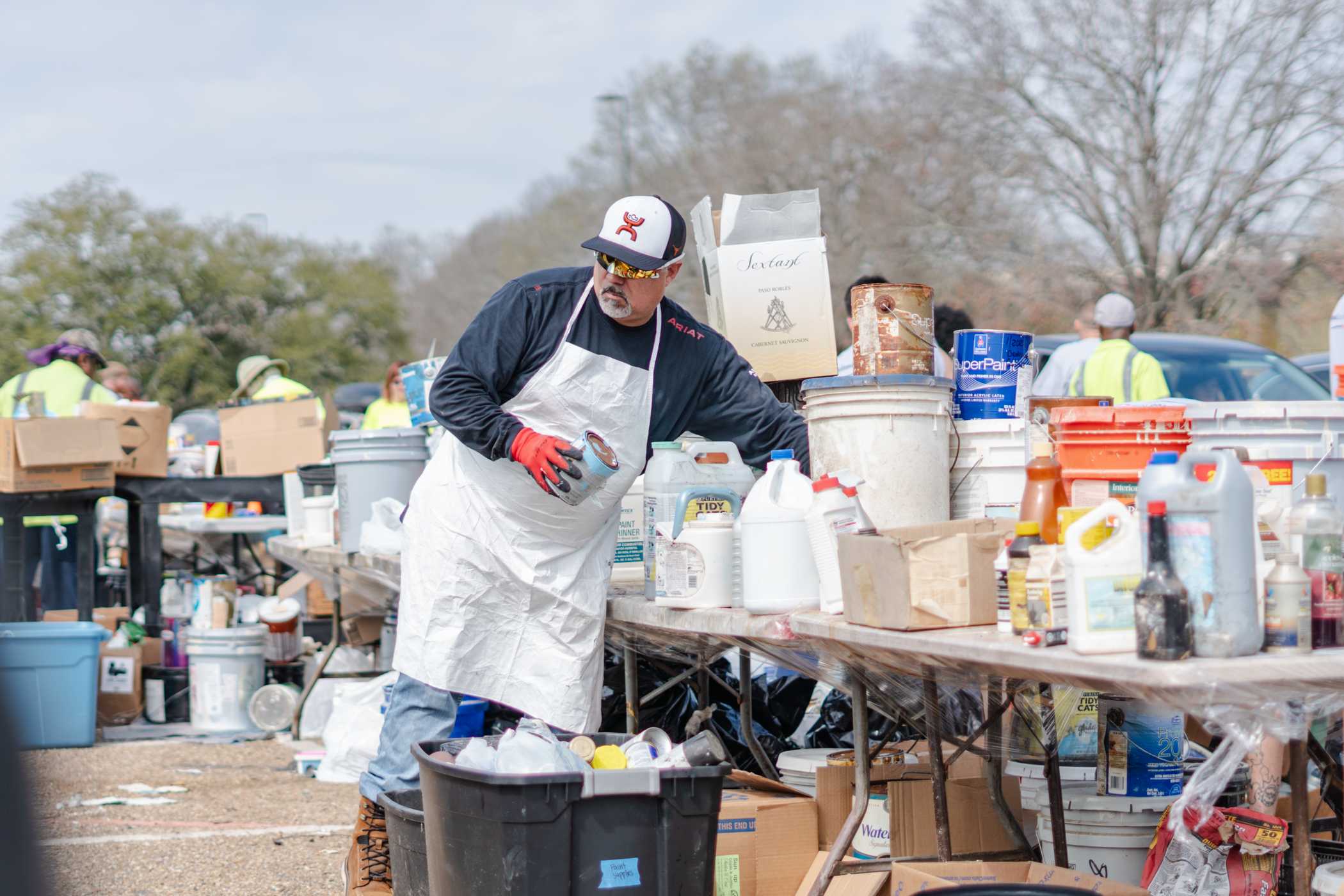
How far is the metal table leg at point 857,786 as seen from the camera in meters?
2.99

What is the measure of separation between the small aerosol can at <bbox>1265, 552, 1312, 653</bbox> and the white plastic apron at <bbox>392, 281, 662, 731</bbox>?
1.83 meters

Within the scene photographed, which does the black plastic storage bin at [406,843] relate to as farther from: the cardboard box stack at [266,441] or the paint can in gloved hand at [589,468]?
the cardboard box stack at [266,441]

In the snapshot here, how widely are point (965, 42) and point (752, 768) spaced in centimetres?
1998

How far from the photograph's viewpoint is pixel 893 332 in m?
3.21

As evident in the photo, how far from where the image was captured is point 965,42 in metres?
22.6

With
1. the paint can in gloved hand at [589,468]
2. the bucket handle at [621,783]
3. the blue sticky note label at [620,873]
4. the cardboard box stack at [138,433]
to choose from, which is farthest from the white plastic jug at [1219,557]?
the cardboard box stack at [138,433]

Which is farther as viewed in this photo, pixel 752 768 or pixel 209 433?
pixel 209 433

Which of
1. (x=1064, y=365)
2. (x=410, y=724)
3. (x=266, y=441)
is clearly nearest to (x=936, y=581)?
(x=410, y=724)

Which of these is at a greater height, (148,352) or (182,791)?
(148,352)

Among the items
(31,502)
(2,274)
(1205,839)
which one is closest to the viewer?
(1205,839)

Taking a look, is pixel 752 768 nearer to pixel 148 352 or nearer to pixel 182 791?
pixel 182 791

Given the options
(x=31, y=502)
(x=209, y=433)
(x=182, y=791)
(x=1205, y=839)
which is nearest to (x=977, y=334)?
(x=1205, y=839)

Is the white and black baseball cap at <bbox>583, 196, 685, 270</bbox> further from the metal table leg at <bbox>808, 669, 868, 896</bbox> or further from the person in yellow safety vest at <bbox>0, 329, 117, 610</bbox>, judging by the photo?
the person in yellow safety vest at <bbox>0, 329, 117, 610</bbox>

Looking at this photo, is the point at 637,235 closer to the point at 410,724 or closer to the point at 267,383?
the point at 410,724
